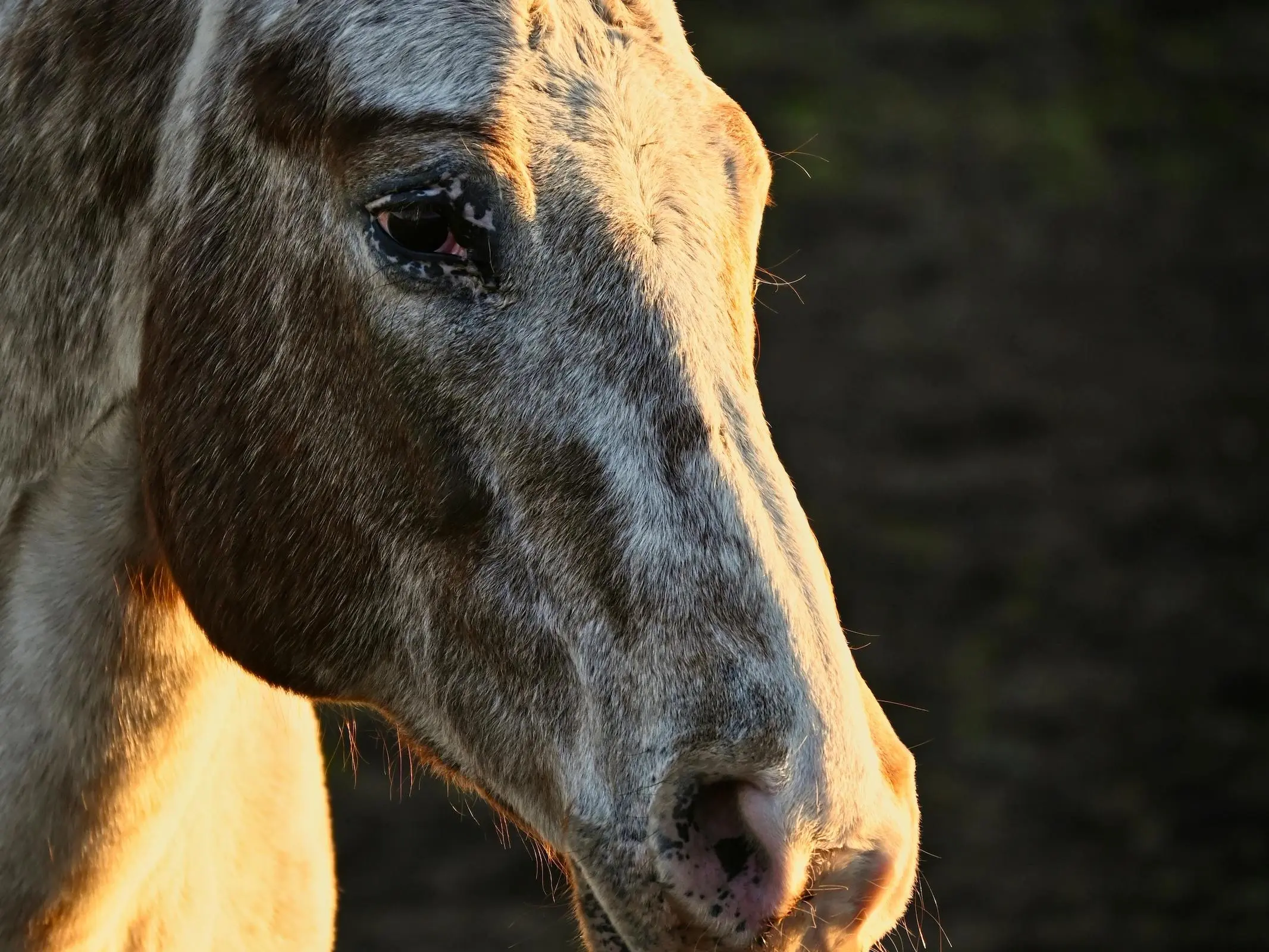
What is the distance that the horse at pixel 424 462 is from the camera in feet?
5.37

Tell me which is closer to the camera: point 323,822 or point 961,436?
point 323,822

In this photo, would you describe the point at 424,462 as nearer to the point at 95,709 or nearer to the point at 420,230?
the point at 420,230

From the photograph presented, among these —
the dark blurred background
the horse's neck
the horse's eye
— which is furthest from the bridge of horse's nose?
the dark blurred background

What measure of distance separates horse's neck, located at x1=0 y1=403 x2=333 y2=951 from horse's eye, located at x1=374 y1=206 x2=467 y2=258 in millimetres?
493

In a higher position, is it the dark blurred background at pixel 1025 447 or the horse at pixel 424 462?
the horse at pixel 424 462

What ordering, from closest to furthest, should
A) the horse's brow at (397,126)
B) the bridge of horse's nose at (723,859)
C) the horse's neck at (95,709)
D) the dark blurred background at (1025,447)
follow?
the bridge of horse's nose at (723,859) → the horse's brow at (397,126) → the horse's neck at (95,709) → the dark blurred background at (1025,447)

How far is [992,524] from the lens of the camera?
6.45 m

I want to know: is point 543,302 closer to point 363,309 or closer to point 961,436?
point 363,309

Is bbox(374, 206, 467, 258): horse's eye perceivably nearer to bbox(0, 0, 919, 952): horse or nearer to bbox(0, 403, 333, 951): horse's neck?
bbox(0, 0, 919, 952): horse

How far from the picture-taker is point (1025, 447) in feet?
22.6

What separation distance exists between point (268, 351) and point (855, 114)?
7269 mm

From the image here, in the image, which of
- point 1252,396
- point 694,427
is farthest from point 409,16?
point 1252,396

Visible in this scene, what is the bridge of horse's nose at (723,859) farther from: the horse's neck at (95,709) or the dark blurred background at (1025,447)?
the dark blurred background at (1025,447)

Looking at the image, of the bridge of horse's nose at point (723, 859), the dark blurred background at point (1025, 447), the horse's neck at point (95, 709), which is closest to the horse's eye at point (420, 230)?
the horse's neck at point (95, 709)
